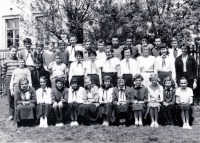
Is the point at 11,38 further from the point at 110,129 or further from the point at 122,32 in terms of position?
the point at 110,129

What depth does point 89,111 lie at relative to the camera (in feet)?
22.4

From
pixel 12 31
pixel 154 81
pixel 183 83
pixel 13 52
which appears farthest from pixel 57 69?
pixel 12 31

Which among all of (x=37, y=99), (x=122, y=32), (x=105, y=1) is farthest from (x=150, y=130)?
(x=105, y=1)

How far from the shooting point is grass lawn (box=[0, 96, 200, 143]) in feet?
18.1

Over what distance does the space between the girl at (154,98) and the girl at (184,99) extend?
1.26ft

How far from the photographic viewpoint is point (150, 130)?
20.1ft

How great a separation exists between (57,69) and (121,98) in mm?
1685

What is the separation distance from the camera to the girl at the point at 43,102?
669 cm

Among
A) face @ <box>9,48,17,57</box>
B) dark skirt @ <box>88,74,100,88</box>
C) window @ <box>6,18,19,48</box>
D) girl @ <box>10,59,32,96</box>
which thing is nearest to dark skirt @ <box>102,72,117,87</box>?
dark skirt @ <box>88,74,100,88</box>

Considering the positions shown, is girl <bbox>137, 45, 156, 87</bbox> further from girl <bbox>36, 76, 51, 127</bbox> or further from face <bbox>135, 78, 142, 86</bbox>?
girl <bbox>36, 76, 51, 127</bbox>

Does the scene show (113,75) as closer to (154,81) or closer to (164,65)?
(154,81)

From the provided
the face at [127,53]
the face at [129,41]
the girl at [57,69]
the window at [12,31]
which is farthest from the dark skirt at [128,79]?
the window at [12,31]

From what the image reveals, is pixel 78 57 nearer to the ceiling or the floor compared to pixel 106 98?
nearer to the ceiling

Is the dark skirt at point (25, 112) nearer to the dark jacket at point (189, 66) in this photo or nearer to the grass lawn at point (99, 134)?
the grass lawn at point (99, 134)
